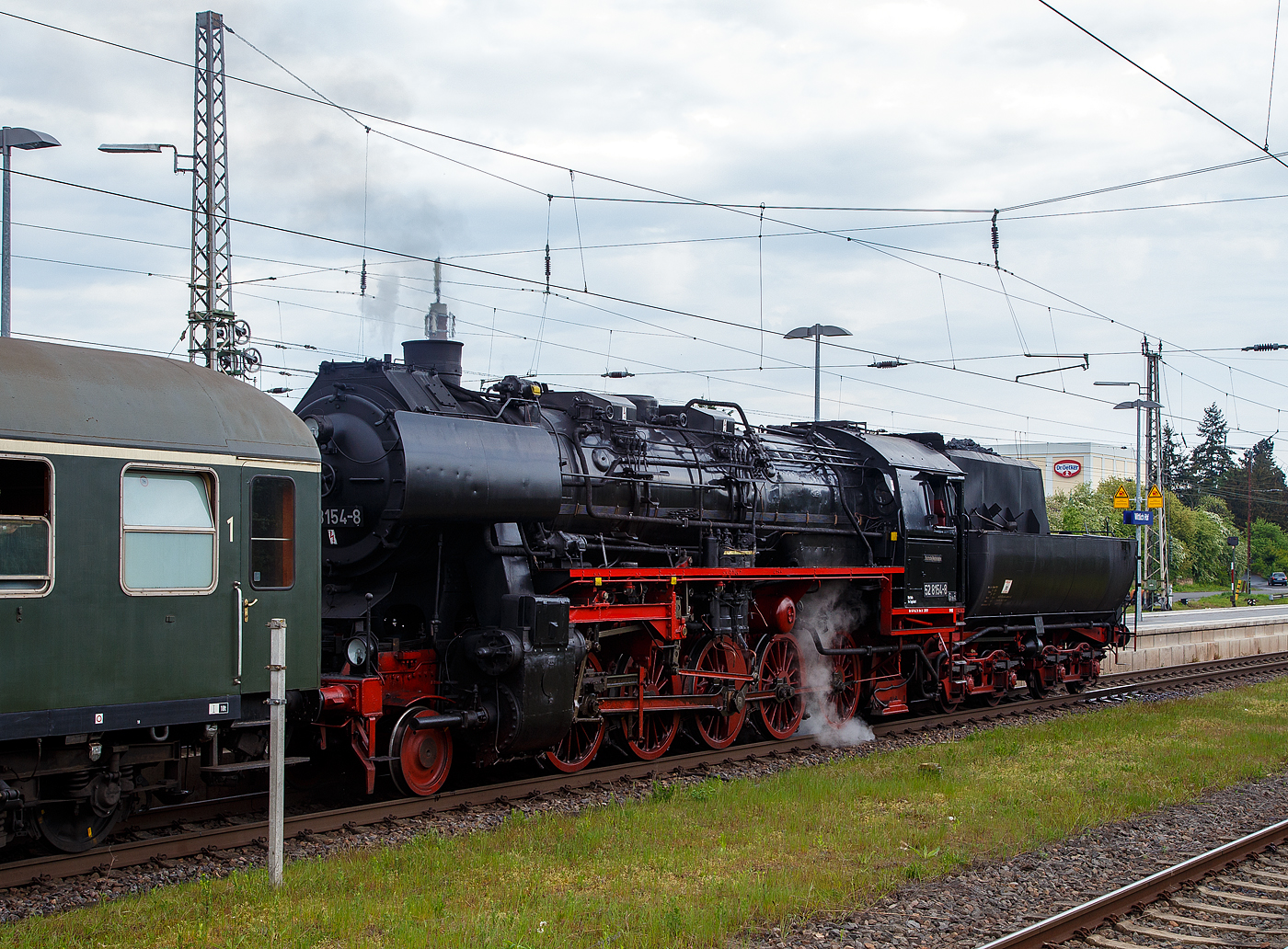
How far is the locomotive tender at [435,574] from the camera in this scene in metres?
7.24

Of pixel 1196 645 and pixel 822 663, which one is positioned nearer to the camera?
pixel 822 663

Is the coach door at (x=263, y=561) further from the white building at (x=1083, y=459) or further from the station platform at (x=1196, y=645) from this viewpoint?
the white building at (x=1083, y=459)

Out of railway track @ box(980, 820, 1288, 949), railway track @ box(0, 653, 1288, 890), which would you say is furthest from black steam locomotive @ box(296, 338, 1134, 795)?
railway track @ box(980, 820, 1288, 949)

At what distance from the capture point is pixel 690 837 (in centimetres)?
856

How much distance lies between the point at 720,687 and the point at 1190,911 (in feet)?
19.9

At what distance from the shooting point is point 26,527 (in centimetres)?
694

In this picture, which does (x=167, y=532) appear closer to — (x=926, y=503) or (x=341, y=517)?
(x=341, y=517)

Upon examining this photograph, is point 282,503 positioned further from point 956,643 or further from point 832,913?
point 956,643

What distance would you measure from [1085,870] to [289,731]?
6.41m

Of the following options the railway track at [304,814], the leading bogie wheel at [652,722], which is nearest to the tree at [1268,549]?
the railway track at [304,814]

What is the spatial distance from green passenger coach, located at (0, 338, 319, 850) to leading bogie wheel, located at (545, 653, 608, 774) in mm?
3356

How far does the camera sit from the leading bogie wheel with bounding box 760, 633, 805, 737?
1381 cm

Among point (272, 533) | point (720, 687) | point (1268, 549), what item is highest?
point (272, 533)

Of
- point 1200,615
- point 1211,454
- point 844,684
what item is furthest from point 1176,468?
point 844,684
